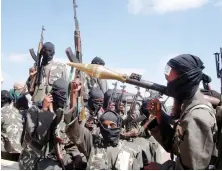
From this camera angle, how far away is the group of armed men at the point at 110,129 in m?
3.20

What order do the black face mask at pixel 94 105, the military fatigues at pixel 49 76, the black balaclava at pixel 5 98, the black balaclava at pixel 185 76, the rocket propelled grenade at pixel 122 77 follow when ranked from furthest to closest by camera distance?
the black balaclava at pixel 5 98, the military fatigues at pixel 49 76, the black face mask at pixel 94 105, the rocket propelled grenade at pixel 122 77, the black balaclava at pixel 185 76

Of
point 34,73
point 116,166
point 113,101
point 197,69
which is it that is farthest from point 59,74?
point 197,69

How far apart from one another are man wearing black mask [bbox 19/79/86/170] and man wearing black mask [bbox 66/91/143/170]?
1.50ft

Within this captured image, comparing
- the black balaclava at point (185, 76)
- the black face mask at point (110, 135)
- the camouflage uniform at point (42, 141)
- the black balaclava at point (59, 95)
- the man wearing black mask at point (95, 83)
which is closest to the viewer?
the black balaclava at point (185, 76)

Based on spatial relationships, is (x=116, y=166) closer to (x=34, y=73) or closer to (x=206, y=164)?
(x=206, y=164)

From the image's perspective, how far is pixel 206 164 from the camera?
3.09m

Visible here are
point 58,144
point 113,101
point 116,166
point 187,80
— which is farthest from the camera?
point 113,101

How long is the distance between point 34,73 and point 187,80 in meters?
5.11

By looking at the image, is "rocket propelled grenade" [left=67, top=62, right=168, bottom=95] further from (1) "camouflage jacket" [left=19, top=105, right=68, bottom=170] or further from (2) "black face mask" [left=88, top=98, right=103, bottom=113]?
(2) "black face mask" [left=88, top=98, right=103, bottom=113]

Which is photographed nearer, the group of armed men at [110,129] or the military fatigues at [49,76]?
the group of armed men at [110,129]

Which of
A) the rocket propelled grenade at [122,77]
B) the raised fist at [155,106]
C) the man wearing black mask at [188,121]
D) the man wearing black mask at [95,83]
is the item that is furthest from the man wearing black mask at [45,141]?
the man wearing black mask at [95,83]

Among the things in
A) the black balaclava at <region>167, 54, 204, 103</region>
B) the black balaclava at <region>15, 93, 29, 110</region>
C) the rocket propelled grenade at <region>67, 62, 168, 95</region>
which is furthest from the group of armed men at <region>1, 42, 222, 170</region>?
the black balaclava at <region>15, 93, 29, 110</region>

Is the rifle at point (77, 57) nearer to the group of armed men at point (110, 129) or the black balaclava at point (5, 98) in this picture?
the group of armed men at point (110, 129)

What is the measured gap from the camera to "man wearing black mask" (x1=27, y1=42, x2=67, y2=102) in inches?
310
